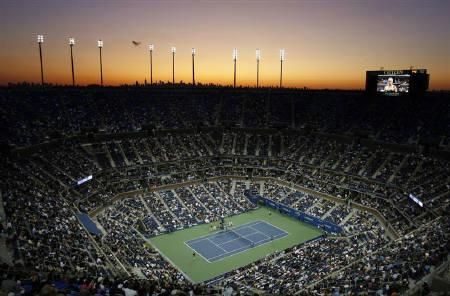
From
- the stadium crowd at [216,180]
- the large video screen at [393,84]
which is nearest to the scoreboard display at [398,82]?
the large video screen at [393,84]

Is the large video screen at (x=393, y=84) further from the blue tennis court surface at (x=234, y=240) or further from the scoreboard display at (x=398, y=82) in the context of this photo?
the blue tennis court surface at (x=234, y=240)

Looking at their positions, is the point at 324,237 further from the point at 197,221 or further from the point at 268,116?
the point at 268,116

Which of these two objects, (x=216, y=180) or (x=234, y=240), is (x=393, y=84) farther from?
(x=234, y=240)

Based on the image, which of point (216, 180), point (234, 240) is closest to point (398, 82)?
point (216, 180)

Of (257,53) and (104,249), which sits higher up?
(257,53)

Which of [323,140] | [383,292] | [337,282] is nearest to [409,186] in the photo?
[323,140]

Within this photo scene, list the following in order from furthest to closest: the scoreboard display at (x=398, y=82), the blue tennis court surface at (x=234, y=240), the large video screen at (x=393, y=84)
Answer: the large video screen at (x=393, y=84) < the scoreboard display at (x=398, y=82) < the blue tennis court surface at (x=234, y=240)
